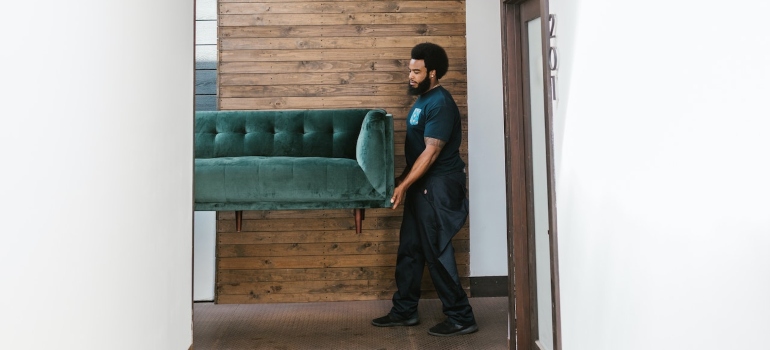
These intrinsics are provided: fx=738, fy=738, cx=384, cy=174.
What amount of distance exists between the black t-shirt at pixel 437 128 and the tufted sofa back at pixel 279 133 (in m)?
→ 0.55

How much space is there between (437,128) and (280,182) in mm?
881

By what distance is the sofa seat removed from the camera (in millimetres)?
3848

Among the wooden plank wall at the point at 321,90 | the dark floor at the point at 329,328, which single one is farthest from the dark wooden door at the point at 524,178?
the wooden plank wall at the point at 321,90

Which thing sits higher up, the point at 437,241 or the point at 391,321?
the point at 437,241

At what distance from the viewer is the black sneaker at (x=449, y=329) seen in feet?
12.9

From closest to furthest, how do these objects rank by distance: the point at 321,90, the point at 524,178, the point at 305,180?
the point at 524,178 → the point at 305,180 → the point at 321,90

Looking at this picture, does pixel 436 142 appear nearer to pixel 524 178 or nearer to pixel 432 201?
pixel 432 201

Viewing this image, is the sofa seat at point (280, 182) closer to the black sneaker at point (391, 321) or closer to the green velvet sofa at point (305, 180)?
the green velvet sofa at point (305, 180)

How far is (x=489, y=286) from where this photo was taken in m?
4.96
